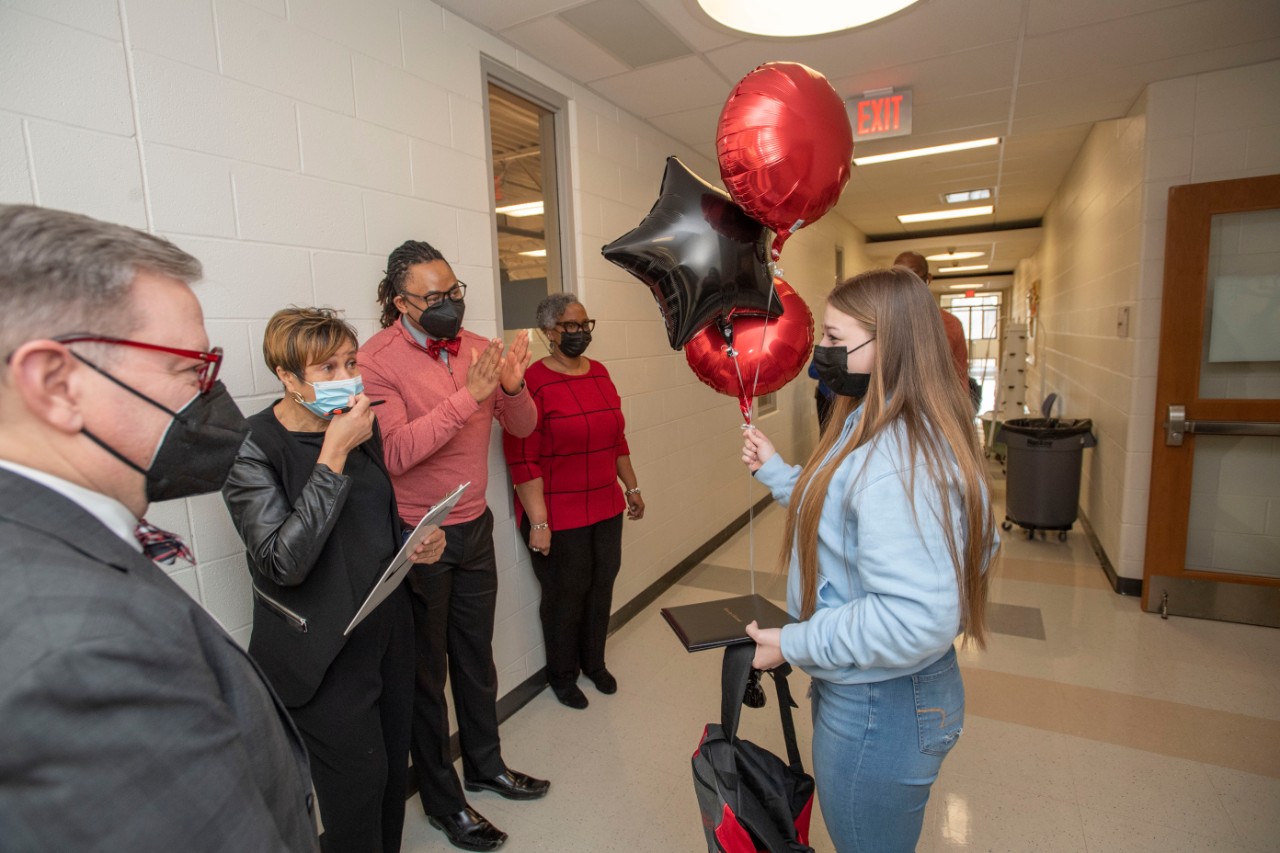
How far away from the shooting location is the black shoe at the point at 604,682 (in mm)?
2664

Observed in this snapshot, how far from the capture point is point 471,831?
1863 mm

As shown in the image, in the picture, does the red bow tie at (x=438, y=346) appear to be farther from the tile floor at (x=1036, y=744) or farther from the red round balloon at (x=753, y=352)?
the tile floor at (x=1036, y=744)

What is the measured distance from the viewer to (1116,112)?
346 cm

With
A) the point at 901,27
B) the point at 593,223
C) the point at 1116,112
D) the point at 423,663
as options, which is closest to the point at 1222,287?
the point at 1116,112

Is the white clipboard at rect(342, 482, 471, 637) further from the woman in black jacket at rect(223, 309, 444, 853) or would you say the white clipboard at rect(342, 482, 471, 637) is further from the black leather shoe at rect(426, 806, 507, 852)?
the black leather shoe at rect(426, 806, 507, 852)

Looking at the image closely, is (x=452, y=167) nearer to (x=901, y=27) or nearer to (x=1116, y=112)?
(x=901, y=27)

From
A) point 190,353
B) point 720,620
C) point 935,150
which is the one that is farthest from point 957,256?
point 190,353

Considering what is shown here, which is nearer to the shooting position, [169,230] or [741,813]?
[741,813]

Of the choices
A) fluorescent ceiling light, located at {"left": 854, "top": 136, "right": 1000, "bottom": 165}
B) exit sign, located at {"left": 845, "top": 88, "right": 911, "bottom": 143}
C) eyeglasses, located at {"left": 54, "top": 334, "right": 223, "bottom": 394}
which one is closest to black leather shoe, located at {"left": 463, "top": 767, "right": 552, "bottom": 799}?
eyeglasses, located at {"left": 54, "top": 334, "right": 223, "bottom": 394}

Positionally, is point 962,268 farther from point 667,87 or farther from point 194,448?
point 194,448

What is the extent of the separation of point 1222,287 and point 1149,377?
0.49 meters

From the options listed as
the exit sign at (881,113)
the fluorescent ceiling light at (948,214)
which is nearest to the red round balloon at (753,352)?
the exit sign at (881,113)

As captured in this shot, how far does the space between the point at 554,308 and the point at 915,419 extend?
156 centimetres

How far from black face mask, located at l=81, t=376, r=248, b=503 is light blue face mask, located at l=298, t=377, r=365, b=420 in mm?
549
